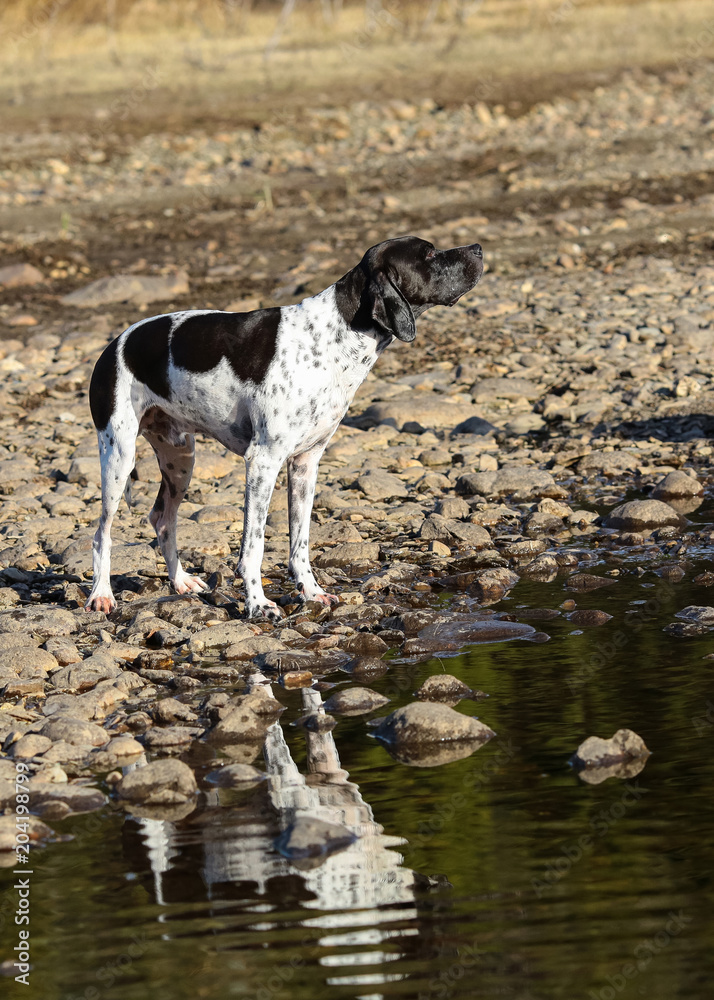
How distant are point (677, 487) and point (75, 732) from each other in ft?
15.8

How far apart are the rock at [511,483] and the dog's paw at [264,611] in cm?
262

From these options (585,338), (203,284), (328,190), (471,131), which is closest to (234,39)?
(471,131)

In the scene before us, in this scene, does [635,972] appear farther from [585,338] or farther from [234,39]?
[234,39]

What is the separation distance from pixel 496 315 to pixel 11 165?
13.2 metres

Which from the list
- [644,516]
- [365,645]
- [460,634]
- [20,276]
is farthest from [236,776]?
[20,276]

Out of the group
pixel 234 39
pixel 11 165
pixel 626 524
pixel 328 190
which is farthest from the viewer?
pixel 234 39

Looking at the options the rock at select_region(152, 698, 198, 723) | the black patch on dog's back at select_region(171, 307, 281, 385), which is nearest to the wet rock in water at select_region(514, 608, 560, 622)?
the black patch on dog's back at select_region(171, 307, 281, 385)

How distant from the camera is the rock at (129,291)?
615 inches

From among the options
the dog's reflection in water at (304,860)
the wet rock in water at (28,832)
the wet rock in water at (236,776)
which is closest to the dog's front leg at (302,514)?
the dog's reflection in water at (304,860)

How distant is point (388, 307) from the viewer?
692 centimetres

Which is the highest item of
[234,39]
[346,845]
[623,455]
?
[234,39]

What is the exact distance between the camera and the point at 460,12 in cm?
4791

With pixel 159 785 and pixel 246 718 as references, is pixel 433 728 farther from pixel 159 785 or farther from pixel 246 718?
pixel 159 785

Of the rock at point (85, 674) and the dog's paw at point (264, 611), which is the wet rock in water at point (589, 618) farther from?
the rock at point (85, 674)
